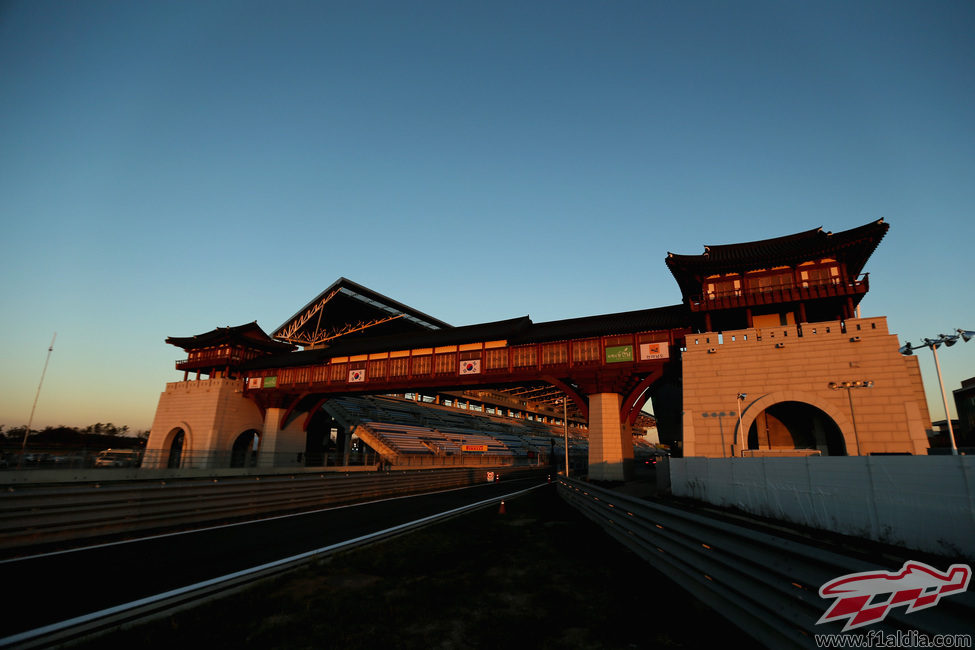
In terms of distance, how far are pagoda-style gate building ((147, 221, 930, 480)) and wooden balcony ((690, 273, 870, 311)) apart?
0.22 feet

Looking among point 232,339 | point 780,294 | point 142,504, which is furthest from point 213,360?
point 780,294

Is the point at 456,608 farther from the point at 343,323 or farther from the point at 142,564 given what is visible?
the point at 343,323

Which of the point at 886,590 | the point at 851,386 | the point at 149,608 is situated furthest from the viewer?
the point at 851,386

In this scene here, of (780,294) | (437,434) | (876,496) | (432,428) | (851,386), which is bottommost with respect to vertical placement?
Answer: (876,496)

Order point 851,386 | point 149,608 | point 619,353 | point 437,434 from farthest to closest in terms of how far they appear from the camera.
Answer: point 437,434 < point 619,353 < point 851,386 < point 149,608

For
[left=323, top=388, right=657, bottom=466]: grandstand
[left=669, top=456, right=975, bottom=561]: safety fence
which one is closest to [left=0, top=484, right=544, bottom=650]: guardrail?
[left=669, top=456, right=975, bottom=561]: safety fence

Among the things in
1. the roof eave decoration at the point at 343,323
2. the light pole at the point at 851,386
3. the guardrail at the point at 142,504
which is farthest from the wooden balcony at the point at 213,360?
the light pole at the point at 851,386

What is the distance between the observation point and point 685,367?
22234 millimetres

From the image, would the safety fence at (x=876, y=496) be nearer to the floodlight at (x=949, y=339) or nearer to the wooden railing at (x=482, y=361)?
the floodlight at (x=949, y=339)

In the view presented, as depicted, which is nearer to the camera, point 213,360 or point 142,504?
point 142,504

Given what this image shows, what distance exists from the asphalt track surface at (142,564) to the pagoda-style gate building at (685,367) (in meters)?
17.6

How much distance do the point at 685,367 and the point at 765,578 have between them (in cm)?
2012

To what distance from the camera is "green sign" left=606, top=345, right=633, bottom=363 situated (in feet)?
85.8

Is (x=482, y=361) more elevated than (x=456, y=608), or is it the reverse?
(x=482, y=361)
